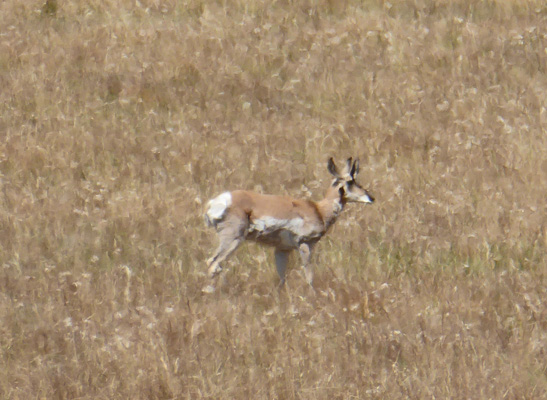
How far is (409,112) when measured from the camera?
12875 millimetres

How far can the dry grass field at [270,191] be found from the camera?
6566 mm

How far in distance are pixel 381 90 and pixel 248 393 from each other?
7927 millimetres

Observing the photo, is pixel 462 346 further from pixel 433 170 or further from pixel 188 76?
pixel 188 76

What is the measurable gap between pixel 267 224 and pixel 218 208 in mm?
425

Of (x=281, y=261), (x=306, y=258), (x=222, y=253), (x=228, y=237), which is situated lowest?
(x=281, y=261)

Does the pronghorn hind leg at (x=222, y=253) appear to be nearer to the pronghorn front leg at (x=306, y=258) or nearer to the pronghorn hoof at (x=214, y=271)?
the pronghorn hoof at (x=214, y=271)

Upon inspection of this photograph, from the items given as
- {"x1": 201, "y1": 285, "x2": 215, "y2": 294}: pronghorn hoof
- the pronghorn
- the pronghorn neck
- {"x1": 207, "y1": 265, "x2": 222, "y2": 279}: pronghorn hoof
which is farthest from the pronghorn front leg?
{"x1": 201, "y1": 285, "x2": 215, "y2": 294}: pronghorn hoof

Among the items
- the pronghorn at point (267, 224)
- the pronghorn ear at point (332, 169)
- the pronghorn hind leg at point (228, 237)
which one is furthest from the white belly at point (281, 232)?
the pronghorn ear at point (332, 169)

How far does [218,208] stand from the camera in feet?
28.5

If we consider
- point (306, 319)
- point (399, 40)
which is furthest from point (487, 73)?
point (306, 319)

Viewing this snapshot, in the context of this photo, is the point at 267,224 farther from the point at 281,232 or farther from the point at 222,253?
the point at 222,253

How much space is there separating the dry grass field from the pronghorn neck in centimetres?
19

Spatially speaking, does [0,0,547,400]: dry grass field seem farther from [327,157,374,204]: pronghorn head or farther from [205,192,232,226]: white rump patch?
[205,192,232,226]: white rump patch

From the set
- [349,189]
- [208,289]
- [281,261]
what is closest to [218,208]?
[281,261]
